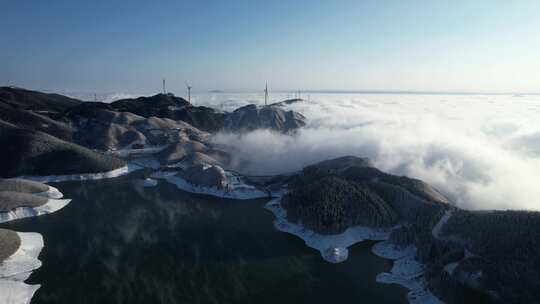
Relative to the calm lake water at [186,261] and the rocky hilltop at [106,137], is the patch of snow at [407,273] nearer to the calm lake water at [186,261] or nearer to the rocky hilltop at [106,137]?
the calm lake water at [186,261]

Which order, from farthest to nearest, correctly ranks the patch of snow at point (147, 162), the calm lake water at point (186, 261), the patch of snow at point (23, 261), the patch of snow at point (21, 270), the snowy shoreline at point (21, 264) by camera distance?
the patch of snow at point (147, 162)
the patch of snow at point (23, 261)
the calm lake water at point (186, 261)
the snowy shoreline at point (21, 264)
the patch of snow at point (21, 270)

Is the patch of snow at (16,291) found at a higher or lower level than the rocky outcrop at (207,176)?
lower

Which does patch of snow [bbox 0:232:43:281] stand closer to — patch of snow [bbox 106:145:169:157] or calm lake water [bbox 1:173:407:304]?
calm lake water [bbox 1:173:407:304]

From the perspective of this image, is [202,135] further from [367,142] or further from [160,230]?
[160,230]

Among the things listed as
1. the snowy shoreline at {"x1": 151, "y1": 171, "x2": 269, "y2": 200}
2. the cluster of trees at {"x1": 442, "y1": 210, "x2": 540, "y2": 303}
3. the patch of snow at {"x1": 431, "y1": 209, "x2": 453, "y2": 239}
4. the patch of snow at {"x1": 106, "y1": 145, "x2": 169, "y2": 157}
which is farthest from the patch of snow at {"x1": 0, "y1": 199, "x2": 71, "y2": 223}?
the cluster of trees at {"x1": 442, "y1": 210, "x2": 540, "y2": 303}

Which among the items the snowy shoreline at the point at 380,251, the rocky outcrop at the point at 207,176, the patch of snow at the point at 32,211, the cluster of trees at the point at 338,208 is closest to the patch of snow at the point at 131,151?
the rocky outcrop at the point at 207,176

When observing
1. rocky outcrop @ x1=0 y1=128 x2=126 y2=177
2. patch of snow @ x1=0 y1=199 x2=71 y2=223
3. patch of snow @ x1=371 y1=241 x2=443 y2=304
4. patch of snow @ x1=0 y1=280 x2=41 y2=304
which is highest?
rocky outcrop @ x1=0 y1=128 x2=126 y2=177

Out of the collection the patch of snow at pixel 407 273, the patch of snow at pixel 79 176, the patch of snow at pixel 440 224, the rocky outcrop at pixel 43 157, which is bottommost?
the patch of snow at pixel 407 273
